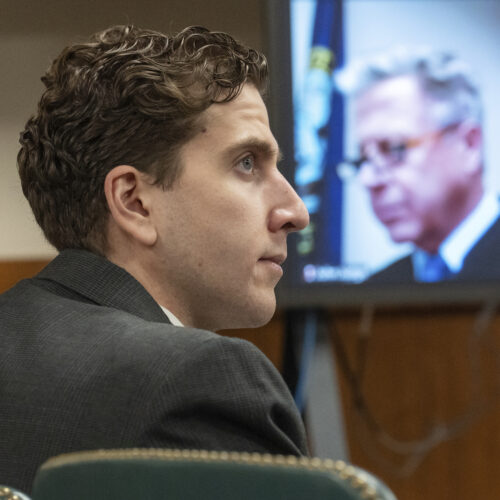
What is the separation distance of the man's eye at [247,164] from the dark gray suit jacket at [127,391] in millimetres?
341

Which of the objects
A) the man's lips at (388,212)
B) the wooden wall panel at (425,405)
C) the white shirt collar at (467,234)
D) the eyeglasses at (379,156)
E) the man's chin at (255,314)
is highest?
the man's chin at (255,314)

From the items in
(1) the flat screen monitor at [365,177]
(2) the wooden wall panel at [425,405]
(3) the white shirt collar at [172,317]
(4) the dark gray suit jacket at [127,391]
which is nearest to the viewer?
(4) the dark gray suit jacket at [127,391]

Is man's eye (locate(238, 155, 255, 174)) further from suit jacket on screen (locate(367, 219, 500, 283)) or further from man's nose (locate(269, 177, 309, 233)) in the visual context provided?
suit jacket on screen (locate(367, 219, 500, 283))

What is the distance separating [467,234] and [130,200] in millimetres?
1264

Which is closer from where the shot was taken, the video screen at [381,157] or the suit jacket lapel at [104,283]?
the suit jacket lapel at [104,283]

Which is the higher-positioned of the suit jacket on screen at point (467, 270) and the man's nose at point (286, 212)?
the man's nose at point (286, 212)

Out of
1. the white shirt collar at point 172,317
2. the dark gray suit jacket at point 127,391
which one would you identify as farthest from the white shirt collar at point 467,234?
the dark gray suit jacket at point 127,391

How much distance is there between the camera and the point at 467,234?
2.27 metres

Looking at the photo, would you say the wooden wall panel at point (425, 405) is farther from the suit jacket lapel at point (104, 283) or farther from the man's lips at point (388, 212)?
the suit jacket lapel at point (104, 283)

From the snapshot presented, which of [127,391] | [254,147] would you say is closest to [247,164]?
[254,147]

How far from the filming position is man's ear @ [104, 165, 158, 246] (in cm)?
119

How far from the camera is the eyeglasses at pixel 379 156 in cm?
226

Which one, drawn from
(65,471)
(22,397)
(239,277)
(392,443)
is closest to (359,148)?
(392,443)

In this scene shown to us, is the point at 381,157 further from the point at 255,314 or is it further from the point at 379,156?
the point at 255,314
